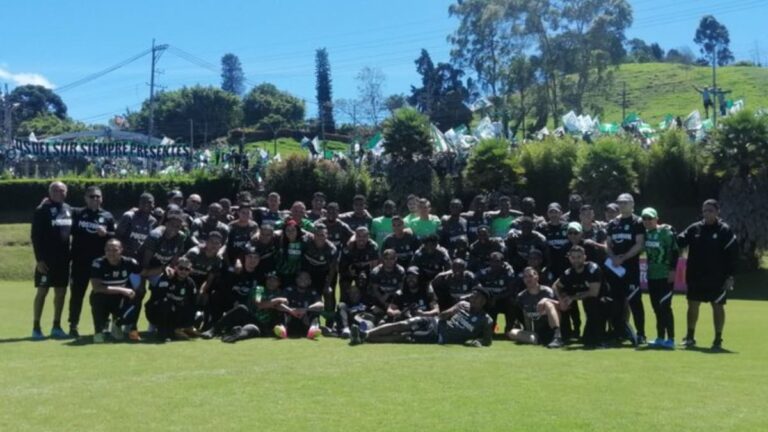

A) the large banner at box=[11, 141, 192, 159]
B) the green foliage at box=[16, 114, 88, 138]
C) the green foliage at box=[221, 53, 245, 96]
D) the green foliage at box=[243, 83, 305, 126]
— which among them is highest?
the green foliage at box=[221, 53, 245, 96]

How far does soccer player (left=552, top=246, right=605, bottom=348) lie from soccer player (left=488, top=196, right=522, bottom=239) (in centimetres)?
233

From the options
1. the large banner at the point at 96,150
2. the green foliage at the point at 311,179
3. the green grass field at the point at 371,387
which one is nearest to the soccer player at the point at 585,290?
the green grass field at the point at 371,387

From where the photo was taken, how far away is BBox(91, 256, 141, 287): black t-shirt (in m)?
12.5

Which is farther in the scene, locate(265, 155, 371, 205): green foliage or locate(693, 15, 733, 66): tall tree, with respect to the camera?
locate(693, 15, 733, 66): tall tree

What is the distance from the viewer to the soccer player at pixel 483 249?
13.8 meters

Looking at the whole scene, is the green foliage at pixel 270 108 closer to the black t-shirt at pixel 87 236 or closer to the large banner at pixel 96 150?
the large banner at pixel 96 150

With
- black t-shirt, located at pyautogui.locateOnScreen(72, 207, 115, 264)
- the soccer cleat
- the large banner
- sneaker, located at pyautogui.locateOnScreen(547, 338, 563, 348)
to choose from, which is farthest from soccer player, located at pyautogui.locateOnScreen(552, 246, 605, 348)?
the large banner

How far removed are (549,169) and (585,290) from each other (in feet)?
54.5

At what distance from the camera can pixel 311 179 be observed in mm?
32156

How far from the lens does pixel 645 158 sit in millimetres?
27219

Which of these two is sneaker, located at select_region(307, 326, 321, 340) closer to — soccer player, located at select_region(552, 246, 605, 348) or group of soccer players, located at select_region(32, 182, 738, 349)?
group of soccer players, located at select_region(32, 182, 738, 349)

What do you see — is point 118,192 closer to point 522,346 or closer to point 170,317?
point 170,317

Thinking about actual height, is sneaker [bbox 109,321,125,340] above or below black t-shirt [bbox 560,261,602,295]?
below

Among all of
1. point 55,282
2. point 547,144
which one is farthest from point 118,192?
point 55,282
